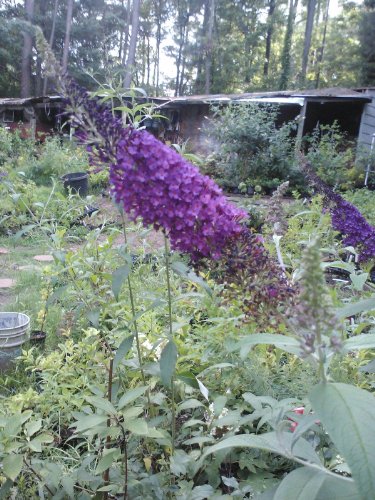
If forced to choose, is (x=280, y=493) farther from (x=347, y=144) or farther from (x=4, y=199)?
(x=347, y=144)

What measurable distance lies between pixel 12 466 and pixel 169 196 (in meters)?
0.89

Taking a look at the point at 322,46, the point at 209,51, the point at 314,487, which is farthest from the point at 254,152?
the point at 322,46

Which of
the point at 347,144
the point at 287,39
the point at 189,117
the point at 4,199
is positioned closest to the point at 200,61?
the point at 287,39

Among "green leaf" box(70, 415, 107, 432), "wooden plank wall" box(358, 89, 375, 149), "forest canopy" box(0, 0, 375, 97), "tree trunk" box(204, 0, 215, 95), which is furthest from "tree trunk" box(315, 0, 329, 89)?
"green leaf" box(70, 415, 107, 432)

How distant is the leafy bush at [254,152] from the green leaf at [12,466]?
34.1 feet

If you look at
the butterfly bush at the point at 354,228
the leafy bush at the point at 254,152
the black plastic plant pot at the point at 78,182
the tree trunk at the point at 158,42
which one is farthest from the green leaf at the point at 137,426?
the tree trunk at the point at 158,42

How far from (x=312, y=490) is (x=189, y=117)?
19.3m

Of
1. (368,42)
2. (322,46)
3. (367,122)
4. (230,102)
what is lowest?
(367,122)

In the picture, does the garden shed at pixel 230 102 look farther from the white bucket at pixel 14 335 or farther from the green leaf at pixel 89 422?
the green leaf at pixel 89 422

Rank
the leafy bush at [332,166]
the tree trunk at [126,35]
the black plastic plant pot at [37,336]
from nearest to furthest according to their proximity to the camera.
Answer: the black plastic plant pot at [37,336] < the leafy bush at [332,166] < the tree trunk at [126,35]

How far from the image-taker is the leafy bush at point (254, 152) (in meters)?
11.5

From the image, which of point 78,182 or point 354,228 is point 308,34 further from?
point 354,228

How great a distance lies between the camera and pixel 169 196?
3.75 feet

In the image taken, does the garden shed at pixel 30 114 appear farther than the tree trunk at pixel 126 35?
No
